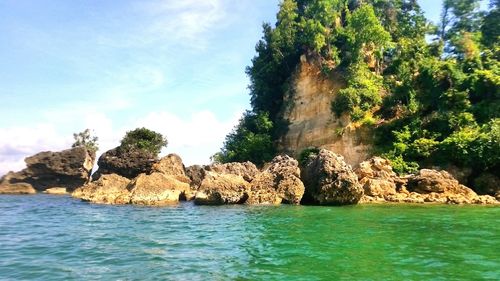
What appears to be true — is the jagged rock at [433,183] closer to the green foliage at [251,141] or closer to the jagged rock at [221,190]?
the jagged rock at [221,190]

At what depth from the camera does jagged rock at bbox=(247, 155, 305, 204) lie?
27.5 m

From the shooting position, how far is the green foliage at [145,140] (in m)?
50.4

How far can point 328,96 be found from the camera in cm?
4609

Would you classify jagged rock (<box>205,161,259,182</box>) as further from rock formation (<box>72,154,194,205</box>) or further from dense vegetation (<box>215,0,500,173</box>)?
dense vegetation (<box>215,0,500,173</box>)

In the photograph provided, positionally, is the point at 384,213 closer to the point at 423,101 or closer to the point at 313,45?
the point at 423,101

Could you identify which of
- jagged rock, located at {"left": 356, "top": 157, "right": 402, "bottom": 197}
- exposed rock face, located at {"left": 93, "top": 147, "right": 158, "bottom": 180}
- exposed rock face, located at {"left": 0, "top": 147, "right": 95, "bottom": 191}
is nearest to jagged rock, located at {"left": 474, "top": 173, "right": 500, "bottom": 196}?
jagged rock, located at {"left": 356, "top": 157, "right": 402, "bottom": 197}

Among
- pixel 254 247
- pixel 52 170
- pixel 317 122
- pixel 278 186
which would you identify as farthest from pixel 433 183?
pixel 52 170

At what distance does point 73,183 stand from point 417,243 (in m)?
50.2

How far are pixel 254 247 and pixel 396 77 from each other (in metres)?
38.2

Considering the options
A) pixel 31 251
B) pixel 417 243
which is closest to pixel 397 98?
pixel 417 243

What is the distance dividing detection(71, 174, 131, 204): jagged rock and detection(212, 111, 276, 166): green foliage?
746 inches

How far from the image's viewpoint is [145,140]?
5153 centimetres

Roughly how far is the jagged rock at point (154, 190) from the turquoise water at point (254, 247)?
8.37m

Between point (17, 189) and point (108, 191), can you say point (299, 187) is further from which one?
point (17, 189)
